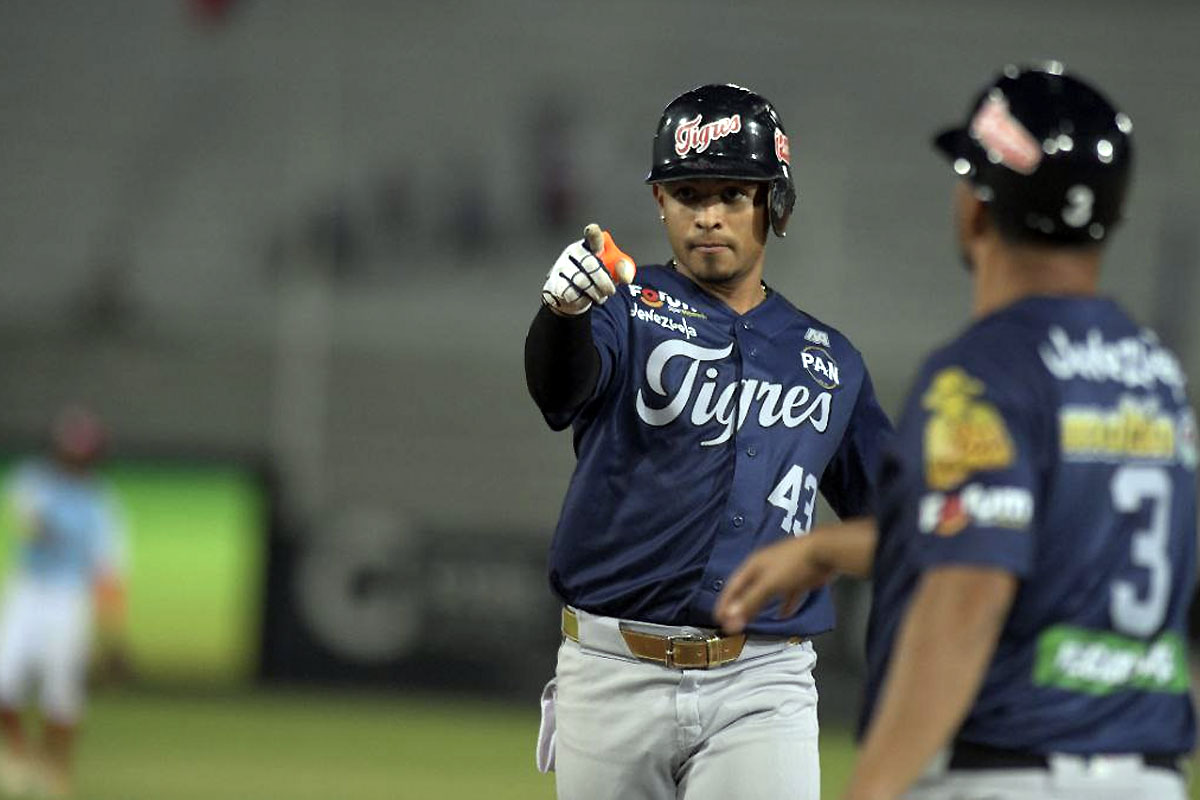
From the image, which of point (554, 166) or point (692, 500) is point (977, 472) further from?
point (554, 166)

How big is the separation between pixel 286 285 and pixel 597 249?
14.3 m

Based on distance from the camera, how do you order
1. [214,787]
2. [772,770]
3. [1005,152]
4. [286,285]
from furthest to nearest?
[286,285]
[214,787]
[772,770]
[1005,152]

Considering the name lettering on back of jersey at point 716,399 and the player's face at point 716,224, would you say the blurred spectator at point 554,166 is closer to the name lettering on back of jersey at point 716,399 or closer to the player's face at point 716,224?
the player's face at point 716,224

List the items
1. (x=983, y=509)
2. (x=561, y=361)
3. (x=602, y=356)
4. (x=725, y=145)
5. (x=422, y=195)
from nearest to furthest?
(x=983, y=509), (x=561, y=361), (x=602, y=356), (x=725, y=145), (x=422, y=195)

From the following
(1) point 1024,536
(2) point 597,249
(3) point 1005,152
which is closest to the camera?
(1) point 1024,536

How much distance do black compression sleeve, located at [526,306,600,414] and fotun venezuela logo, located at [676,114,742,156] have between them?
2.12ft

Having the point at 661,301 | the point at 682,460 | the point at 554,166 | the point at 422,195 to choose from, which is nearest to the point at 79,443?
the point at 422,195

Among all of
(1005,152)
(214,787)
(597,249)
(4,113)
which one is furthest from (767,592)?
(4,113)

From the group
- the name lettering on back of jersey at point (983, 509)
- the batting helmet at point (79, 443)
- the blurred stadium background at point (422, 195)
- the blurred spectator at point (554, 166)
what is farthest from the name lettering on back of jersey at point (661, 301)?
the blurred spectator at point (554, 166)

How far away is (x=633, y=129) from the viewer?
18.8 meters

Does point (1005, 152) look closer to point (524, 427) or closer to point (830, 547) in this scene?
point (830, 547)

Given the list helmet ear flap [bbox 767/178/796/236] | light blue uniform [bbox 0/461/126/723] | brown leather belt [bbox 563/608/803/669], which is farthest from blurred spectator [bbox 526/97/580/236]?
brown leather belt [bbox 563/608/803/669]

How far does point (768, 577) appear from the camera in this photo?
339cm

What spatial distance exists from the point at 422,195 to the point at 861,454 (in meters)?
14.3
